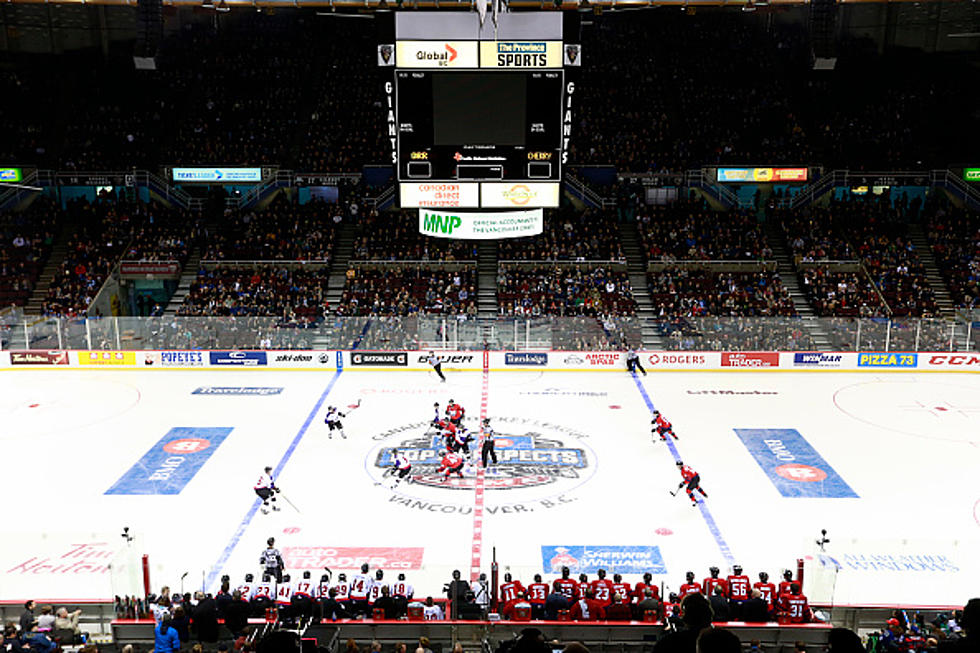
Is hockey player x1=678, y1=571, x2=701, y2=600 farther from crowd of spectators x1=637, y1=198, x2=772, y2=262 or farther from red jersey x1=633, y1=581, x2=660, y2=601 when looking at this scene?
crowd of spectators x1=637, y1=198, x2=772, y2=262

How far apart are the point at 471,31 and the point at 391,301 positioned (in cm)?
1405

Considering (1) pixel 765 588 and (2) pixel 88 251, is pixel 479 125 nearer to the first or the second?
(1) pixel 765 588

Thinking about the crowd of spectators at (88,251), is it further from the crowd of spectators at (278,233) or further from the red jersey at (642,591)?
the red jersey at (642,591)

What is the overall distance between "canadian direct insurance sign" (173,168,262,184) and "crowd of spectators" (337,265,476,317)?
19.4ft

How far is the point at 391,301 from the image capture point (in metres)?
27.4

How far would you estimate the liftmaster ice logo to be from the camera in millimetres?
15273

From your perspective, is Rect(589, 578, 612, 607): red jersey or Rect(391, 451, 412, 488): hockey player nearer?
Rect(589, 578, 612, 607): red jersey

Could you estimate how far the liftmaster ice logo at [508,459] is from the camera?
15273 mm

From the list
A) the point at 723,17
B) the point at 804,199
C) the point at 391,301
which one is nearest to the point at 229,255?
the point at 391,301

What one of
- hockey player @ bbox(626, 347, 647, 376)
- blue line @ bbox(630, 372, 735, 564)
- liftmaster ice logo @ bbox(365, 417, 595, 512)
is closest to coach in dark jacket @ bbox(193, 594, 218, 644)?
liftmaster ice logo @ bbox(365, 417, 595, 512)

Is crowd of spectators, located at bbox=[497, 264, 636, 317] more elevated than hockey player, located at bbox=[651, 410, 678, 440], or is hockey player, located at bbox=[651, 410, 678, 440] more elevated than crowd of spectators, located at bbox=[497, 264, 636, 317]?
crowd of spectators, located at bbox=[497, 264, 636, 317]

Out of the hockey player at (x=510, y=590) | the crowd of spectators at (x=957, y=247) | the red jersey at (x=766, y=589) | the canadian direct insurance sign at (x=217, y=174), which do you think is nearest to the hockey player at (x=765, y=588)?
the red jersey at (x=766, y=589)

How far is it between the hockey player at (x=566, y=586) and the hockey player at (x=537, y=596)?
0.59ft

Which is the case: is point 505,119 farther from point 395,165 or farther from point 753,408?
point 753,408
